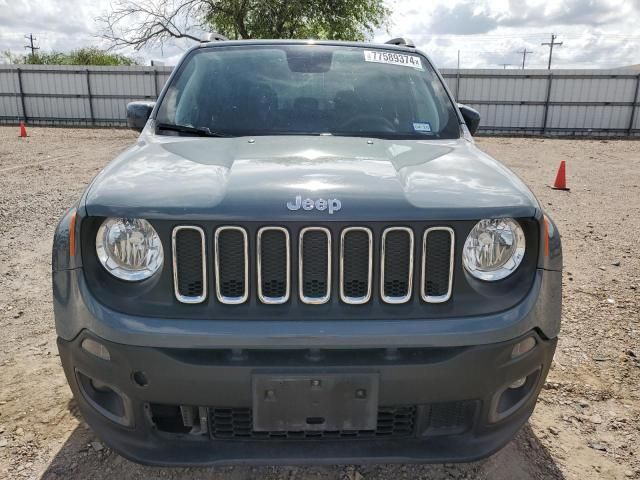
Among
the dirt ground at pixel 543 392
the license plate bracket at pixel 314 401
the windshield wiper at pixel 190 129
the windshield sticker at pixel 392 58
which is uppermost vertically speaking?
the windshield sticker at pixel 392 58

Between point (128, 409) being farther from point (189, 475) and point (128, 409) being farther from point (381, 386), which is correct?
point (381, 386)

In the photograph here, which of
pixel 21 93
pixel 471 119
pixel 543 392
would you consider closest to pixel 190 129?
pixel 471 119

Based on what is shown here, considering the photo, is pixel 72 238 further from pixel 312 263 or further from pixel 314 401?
pixel 314 401

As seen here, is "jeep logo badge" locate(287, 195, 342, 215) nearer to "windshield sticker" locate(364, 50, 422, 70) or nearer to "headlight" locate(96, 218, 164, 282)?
"headlight" locate(96, 218, 164, 282)

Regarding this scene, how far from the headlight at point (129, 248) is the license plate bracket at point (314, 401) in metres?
0.53

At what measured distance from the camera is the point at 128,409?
6.25ft

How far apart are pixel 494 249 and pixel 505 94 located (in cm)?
2220

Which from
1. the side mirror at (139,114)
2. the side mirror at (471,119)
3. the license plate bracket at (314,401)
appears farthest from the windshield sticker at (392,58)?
the license plate bracket at (314,401)

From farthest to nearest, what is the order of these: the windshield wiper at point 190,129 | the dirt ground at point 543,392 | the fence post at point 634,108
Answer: the fence post at point 634,108
the windshield wiper at point 190,129
the dirt ground at point 543,392

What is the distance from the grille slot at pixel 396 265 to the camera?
71.6 inches

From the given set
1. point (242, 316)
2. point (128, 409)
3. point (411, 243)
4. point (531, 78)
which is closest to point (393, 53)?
point (411, 243)

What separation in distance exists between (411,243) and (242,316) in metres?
0.61

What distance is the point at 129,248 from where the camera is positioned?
6.13 ft

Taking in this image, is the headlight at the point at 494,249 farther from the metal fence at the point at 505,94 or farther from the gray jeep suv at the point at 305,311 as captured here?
the metal fence at the point at 505,94
